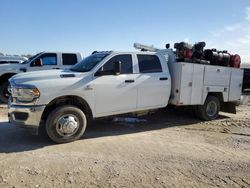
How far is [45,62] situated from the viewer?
1245 cm

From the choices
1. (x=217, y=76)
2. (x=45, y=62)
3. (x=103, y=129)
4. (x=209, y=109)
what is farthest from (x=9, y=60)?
(x=217, y=76)

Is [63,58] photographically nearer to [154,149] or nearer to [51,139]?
[51,139]

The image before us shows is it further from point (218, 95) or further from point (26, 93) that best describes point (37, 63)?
point (218, 95)

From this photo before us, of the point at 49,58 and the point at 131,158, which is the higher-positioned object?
the point at 49,58

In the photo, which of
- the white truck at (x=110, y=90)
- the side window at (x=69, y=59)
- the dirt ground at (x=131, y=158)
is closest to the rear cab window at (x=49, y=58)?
the side window at (x=69, y=59)

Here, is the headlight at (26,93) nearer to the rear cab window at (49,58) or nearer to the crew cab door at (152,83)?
the crew cab door at (152,83)

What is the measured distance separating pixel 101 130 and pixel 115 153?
1.93 meters

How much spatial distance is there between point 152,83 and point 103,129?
1705 millimetres

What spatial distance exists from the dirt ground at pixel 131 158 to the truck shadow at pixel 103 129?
0.02 meters

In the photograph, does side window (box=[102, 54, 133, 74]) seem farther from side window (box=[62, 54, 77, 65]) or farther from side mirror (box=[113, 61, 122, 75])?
side window (box=[62, 54, 77, 65])

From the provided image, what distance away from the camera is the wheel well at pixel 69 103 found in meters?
6.40

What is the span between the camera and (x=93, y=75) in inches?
265

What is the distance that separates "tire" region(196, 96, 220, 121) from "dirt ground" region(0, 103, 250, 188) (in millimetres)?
899

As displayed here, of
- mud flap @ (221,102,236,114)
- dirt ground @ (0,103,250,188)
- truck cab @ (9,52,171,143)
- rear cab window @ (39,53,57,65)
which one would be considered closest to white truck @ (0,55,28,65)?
rear cab window @ (39,53,57,65)
